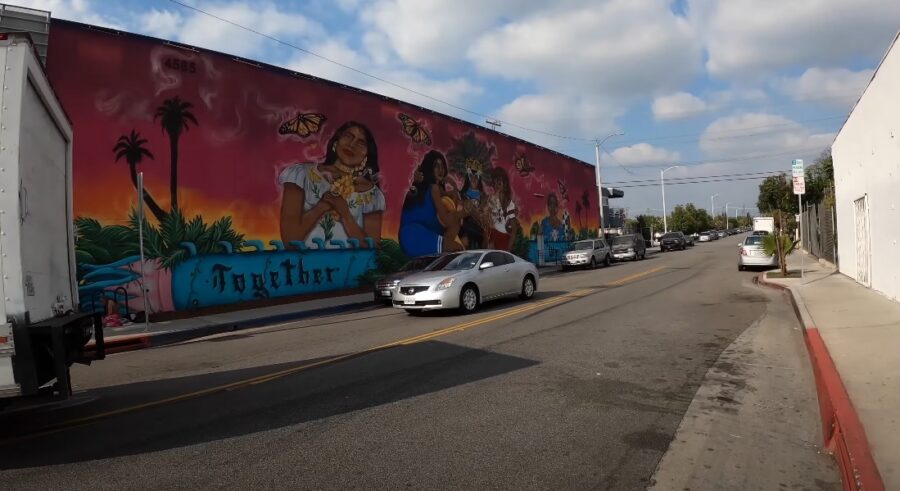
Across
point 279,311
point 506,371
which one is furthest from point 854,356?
point 279,311

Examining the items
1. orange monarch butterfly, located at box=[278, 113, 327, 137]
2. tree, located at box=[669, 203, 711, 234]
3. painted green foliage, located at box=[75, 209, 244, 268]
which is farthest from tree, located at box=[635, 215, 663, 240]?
painted green foliage, located at box=[75, 209, 244, 268]

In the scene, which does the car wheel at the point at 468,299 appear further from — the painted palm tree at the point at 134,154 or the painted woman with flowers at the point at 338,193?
the painted palm tree at the point at 134,154

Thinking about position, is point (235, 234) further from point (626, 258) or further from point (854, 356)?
point (626, 258)

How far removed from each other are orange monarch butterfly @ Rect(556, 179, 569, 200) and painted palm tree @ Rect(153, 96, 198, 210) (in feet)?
90.1

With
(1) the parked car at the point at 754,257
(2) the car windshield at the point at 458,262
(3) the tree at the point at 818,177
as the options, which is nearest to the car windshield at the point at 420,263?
(2) the car windshield at the point at 458,262

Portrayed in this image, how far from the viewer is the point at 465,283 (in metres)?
13.1

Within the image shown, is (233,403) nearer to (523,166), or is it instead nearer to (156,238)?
(156,238)

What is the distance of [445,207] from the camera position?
2767cm

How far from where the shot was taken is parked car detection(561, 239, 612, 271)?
1210 inches

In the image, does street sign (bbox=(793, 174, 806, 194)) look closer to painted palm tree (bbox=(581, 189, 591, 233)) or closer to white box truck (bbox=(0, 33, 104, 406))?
white box truck (bbox=(0, 33, 104, 406))

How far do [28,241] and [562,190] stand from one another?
1492 inches

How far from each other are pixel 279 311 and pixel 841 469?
14135mm

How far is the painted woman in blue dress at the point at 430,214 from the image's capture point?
81.5ft

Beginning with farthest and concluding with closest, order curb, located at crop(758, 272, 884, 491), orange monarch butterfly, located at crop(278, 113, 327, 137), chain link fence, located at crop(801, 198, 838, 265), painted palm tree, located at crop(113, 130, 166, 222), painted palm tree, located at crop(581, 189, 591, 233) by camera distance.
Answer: painted palm tree, located at crop(581, 189, 591, 233), chain link fence, located at crop(801, 198, 838, 265), orange monarch butterfly, located at crop(278, 113, 327, 137), painted palm tree, located at crop(113, 130, 166, 222), curb, located at crop(758, 272, 884, 491)
